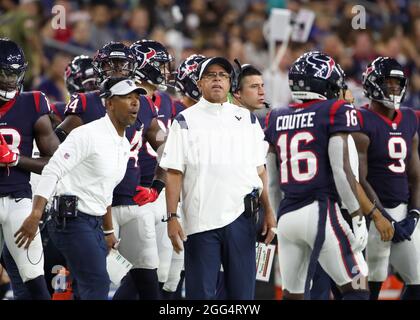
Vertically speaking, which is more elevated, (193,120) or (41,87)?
(193,120)

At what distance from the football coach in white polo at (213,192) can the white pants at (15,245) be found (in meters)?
0.91

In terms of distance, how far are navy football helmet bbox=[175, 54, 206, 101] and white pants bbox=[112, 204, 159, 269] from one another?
1156 mm

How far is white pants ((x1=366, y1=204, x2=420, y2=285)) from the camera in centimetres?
825

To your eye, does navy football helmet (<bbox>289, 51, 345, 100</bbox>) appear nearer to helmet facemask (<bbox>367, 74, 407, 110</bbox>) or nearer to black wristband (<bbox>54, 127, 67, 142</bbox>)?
helmet facemask (<bbox>367, 74, 407, 110</bbox>)

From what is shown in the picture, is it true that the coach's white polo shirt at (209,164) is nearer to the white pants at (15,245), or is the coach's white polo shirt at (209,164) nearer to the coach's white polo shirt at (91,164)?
the coach's white polo shirt at (91,164)

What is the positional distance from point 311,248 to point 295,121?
82cm

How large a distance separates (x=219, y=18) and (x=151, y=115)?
7.59 meters

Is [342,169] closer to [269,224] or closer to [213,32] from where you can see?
[269,224]

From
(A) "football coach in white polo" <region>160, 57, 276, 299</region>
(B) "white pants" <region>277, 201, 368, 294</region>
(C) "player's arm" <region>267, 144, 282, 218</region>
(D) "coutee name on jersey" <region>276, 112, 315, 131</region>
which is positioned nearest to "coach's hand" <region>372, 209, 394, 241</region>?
(B) "white pants" <region>277, 201, 368, 294</region>

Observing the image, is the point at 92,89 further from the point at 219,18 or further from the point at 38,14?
the point at 219,18

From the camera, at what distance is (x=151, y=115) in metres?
8.23

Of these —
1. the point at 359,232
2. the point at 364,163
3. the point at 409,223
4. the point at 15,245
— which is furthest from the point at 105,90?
the point at 409,223

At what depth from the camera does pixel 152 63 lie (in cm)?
851
